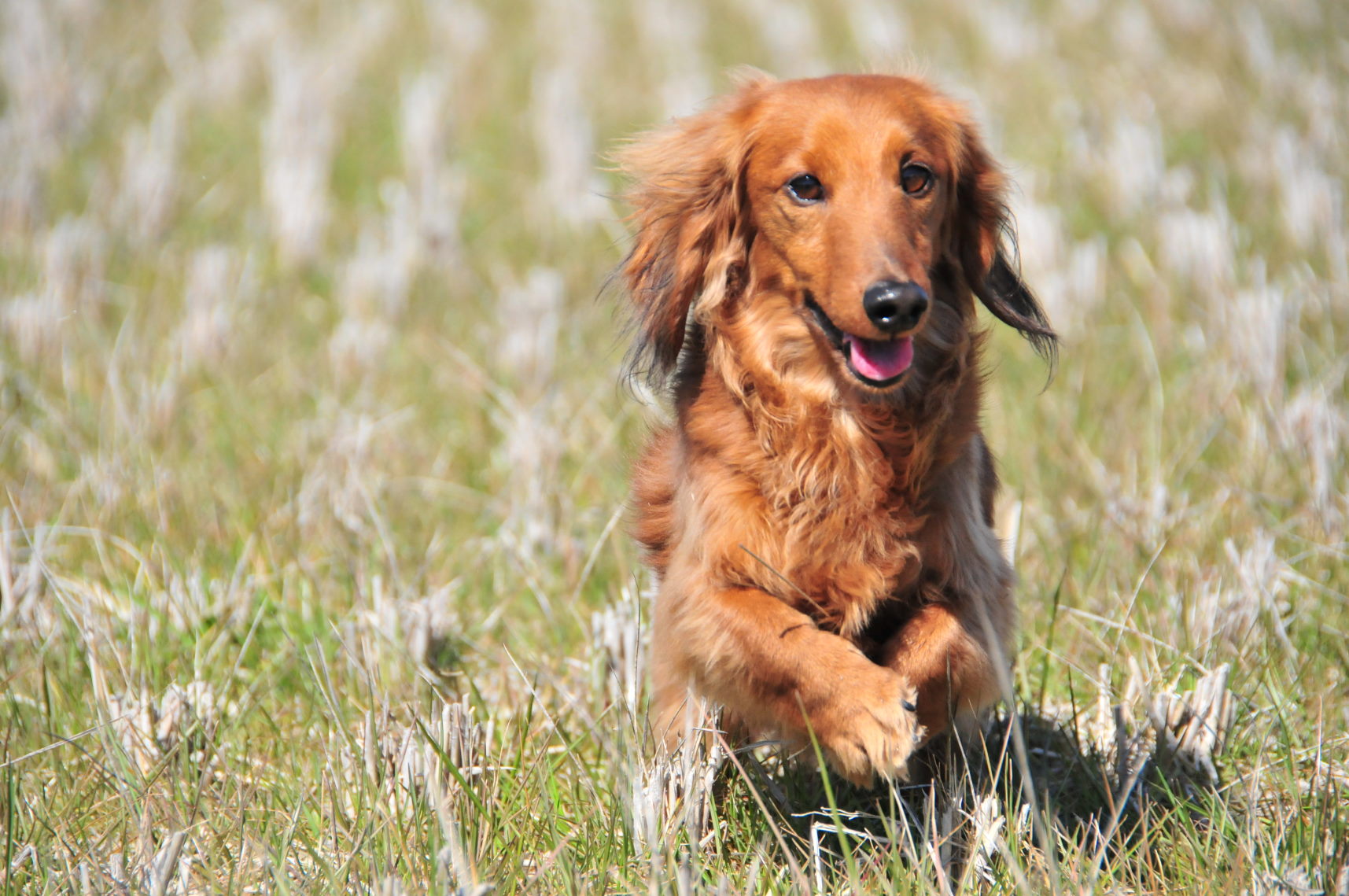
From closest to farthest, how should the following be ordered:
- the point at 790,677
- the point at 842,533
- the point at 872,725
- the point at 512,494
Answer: the point at 872,725 < the point at 790,677 < the point at 842,533 < the point at 512,494

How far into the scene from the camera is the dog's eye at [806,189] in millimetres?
2320

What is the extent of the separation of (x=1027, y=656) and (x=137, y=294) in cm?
386

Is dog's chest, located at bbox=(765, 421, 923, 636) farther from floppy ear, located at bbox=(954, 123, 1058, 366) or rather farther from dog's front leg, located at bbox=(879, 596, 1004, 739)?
floppy ear, located at bbox=(954, 123, 1058, 366)

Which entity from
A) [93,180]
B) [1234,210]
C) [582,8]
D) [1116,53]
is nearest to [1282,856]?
[1234,210]

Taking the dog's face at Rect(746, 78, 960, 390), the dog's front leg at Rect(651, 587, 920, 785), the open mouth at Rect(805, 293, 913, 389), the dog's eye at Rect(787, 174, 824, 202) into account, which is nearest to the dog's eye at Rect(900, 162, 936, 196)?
the dog's face at Rect(746, 78, 960, 390)

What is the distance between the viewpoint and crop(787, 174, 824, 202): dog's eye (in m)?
2.32

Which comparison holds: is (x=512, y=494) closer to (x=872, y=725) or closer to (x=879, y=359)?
(x=879, y=359)

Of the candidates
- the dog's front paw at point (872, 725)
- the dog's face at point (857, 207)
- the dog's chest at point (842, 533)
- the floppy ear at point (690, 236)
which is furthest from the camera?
the floppy ear at point (690, 236)

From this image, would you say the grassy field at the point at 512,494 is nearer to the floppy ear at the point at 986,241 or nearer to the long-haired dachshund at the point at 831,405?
the long-haired dachshund at the point at 831,405

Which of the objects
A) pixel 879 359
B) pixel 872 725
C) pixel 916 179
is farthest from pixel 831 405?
pixel 872 725

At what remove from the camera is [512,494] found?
12.4ft

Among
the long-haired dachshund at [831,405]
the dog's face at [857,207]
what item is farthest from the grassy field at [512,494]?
the dog's face at [857,207]

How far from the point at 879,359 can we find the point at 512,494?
1.82m

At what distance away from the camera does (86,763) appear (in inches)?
104
